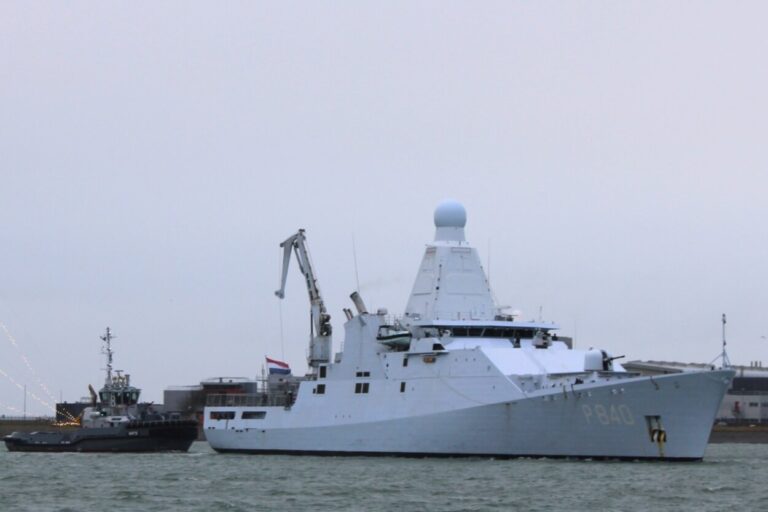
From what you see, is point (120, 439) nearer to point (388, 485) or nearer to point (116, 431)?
point (116, 431)

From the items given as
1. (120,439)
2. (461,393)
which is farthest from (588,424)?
(120,439)

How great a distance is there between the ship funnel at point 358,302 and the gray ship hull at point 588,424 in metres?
6.04

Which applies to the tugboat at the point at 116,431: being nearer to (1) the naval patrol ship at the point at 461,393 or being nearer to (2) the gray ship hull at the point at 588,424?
(1) the naval patrol ship at the point at 461,393

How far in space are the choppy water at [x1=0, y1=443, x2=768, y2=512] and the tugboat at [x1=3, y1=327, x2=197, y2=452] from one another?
13.7 metres

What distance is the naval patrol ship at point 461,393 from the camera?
6156 cm

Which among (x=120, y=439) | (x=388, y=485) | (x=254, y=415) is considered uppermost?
(x=254, y=415)

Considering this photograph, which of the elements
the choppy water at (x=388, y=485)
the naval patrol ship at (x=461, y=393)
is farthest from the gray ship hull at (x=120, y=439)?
the choppy water at (x=388, y=485)

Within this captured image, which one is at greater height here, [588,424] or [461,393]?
[461,393]

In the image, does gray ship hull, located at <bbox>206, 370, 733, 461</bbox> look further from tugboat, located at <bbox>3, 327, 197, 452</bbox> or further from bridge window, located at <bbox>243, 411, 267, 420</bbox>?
tugboat, located at <bbox>3, 327, 197, 452</bbox>

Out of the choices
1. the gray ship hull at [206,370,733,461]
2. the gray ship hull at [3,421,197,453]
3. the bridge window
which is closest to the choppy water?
the gray ship hull at [206,370,733,461]

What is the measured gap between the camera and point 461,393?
214 feet

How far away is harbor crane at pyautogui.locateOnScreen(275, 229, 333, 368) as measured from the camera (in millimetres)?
74938

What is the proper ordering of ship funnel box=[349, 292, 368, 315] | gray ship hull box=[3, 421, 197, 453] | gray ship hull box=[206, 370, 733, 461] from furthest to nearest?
gray ship hull box=[3, 421, 197, 453] < ship funnel box=[349, 292, 368, 315] < gray ship hull box=[206, 370, 733, 461]

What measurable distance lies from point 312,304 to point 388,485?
Answer: 989 inches
